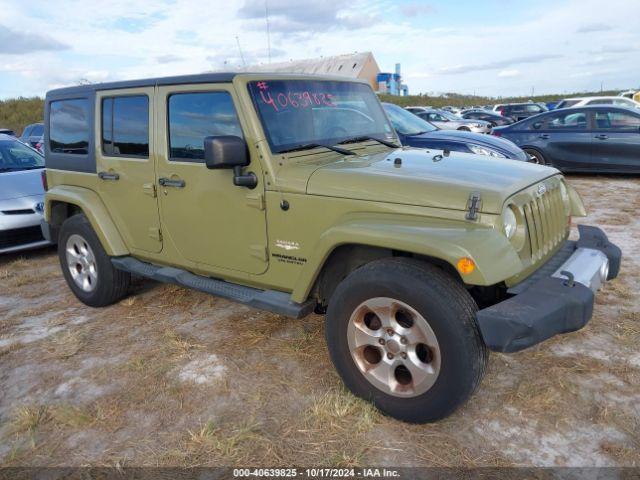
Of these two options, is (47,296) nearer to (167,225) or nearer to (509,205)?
(167,225)

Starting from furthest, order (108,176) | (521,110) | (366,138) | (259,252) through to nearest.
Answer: (521,110) < (108,176) < (366,138) < (259,252)

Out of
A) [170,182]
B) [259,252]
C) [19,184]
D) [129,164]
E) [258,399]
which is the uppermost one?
[129,164]

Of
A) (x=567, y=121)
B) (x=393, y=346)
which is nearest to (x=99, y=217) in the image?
(x=393, y=346)

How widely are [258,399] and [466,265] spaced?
61.4 inches

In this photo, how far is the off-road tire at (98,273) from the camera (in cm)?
449

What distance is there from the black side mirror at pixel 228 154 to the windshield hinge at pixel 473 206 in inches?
52.8

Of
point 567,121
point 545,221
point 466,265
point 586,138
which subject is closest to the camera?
point 466,265

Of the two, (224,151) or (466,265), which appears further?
(224,151)

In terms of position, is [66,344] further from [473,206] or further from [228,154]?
[473,206]

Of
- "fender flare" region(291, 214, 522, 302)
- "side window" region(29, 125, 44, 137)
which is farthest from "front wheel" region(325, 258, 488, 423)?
"side window" region(29, 125, 44, 137)

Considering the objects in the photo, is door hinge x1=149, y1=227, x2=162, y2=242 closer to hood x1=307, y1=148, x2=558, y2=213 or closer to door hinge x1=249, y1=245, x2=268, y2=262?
door hinge x1=249, y1=245, x2=268, y2=262

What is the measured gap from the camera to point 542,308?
2.46m

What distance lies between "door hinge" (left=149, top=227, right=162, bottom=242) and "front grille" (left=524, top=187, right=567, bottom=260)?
2.69m

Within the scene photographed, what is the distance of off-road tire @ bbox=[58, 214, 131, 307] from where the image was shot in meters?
4.49
